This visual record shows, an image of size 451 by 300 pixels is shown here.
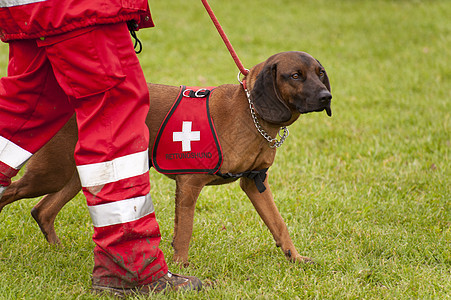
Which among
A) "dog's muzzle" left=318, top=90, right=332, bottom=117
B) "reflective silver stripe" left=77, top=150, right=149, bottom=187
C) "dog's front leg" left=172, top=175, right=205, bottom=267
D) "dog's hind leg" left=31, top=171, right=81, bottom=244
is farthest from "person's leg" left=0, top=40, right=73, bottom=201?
"dog's muzzle" left=318, top=90, right=332, bottom=117

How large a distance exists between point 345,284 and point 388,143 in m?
3.06

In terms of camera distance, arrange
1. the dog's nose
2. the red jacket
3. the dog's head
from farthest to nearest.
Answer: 1. the dog's head
2. the dog's nose
3. the red jacket

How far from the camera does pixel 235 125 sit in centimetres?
346

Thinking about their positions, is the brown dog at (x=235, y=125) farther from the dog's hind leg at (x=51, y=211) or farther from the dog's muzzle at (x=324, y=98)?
the dog's hind leg at (x=51, y=211)

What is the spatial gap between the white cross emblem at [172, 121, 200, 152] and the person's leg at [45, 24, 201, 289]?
0.62m

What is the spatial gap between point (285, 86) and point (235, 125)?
1.29ft

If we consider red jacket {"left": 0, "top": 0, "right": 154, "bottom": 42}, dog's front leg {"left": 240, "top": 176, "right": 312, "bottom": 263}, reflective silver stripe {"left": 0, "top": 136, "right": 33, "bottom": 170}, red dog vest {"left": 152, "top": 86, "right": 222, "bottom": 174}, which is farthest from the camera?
dog's front leg {"left": 240, "top": 176, "right": 312, "bottom": 263}

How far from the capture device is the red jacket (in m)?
2.56

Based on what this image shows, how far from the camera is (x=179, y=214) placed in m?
3.52

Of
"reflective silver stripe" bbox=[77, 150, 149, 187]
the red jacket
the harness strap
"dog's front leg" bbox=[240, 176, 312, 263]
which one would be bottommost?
"dog's front leg" bbox=[240, 176, 312, 263]

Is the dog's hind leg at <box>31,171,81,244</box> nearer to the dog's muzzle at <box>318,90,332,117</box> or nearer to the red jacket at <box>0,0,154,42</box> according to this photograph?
the red jacket at <box>0,0,154,42</box>

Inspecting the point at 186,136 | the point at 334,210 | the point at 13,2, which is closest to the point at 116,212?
the point at 186,136

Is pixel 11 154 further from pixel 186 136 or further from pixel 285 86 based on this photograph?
pixel 285 86

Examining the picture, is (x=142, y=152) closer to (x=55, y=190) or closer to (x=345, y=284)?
(x=55, y=190)
